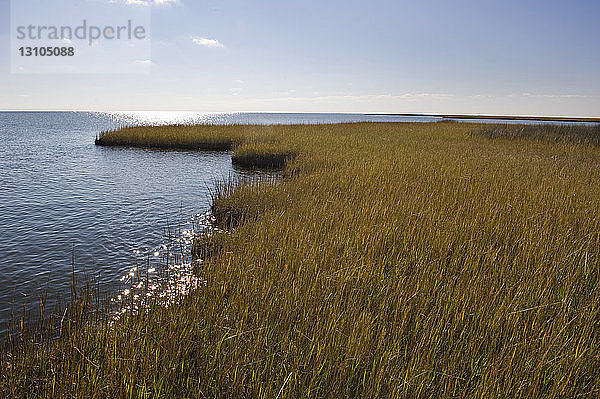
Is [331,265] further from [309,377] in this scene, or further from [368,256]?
[309,377]

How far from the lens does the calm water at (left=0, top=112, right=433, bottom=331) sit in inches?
235

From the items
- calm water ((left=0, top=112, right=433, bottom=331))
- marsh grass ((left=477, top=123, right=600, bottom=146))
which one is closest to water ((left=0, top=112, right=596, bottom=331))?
calm water ((left=0, top=112, right=433, bottom=331))

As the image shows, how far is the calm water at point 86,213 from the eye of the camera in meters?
5.97

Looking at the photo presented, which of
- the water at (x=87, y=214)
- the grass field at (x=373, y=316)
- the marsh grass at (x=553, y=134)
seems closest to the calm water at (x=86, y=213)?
the water at (x=87, y=214)

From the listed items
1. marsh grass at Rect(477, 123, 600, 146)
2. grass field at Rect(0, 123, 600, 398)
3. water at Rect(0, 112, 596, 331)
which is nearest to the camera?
grass field at Rect(0, 123, 600, 398)

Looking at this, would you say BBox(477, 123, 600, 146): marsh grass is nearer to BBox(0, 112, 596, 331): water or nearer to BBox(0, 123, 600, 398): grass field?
BBox(0, 123, 600, 398): grass field

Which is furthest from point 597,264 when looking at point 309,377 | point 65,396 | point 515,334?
point 65,396

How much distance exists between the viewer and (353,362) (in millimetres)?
2822

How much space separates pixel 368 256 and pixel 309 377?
224 centimetres

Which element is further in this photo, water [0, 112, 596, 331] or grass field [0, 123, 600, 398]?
water [0, 112, 596, 331]

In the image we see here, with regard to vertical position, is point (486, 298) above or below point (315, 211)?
below

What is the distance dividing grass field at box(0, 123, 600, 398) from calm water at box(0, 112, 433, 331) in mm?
2073

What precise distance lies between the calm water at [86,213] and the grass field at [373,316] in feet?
6.80

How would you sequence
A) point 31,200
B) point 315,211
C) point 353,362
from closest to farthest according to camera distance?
point 353,362
point 315,211
point 31,200
